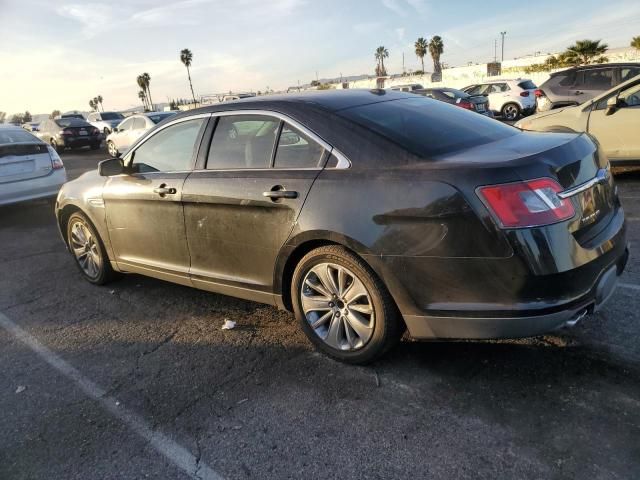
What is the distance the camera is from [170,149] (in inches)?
164

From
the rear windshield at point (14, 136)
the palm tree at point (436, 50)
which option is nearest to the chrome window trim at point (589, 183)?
the rear windshield at point (14, 136)

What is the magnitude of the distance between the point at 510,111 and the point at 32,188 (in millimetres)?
18211

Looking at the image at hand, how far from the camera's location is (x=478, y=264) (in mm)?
2576

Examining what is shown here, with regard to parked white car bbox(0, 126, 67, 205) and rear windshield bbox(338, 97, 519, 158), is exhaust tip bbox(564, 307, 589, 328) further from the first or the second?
parked white car bbox(0, 126, 67, 205)

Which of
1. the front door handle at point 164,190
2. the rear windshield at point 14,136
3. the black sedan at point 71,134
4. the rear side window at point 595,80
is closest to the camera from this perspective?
the front door handle at point 164,190

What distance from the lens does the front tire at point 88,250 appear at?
4.86 metres

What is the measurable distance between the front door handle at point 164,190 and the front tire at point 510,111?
19.5 m

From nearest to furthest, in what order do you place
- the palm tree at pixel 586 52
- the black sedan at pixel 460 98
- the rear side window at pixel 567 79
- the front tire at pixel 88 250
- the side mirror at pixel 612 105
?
the front tire at pixel 88 250 → the side mirror at pixel 612 105 → the rear side window at pixel 567 79 → the black sedan at pixel 460 98 → the palm tree at pixel 586 52

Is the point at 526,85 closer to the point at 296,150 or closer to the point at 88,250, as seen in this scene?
the point at 88,250

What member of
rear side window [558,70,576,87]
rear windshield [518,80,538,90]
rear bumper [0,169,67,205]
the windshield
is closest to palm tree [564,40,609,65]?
rear windshield [518,80,538,90]

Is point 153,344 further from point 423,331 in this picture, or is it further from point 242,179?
point 423,331

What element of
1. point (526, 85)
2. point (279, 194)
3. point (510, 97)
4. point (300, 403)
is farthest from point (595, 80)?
point (300, 403)

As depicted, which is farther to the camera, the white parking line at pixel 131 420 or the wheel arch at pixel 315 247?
the wheel arch at pixel 315 247

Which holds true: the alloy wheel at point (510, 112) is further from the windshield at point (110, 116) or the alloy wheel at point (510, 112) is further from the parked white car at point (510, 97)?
the windshield at point (110, 116)
